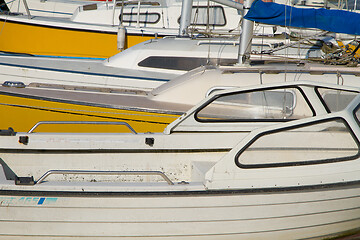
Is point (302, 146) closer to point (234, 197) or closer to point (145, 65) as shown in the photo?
point (234, 197)

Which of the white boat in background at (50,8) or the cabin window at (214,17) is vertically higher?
the cabin window at (214,17)

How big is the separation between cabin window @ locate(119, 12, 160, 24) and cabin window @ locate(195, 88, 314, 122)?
7471 millimetres

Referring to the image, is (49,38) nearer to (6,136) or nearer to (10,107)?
(10,107)

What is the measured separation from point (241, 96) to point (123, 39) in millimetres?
6318

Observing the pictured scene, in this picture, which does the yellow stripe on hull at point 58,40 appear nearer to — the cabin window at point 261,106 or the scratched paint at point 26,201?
the cabin window at point 261,106

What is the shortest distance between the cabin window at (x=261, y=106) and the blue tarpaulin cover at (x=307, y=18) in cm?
138

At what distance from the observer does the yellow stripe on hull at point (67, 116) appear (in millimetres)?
7355

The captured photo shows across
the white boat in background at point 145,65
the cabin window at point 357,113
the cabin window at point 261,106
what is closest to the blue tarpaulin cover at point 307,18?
the cabin window at point 261,106

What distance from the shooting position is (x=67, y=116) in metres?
7.53

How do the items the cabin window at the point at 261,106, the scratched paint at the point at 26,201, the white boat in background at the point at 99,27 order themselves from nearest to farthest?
the scratched paint at the point at 26,201 < the cabin window at the point at 261,106 < the white boat in background at the point at 99,27

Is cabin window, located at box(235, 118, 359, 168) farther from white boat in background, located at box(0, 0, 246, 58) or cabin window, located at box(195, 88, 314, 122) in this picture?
white boat in background, located at box(0, 0, 246, 58)

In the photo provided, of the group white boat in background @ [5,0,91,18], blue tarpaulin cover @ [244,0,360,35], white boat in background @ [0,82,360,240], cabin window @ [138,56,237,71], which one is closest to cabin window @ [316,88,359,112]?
white boat in background @ [0,82,360,240]

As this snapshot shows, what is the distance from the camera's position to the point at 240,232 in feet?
15.3

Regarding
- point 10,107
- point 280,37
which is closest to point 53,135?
point 10,107
